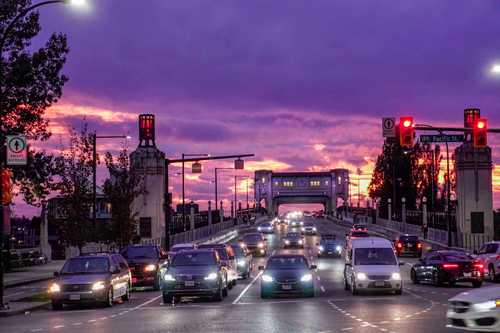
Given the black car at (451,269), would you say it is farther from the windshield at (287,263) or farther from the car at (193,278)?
the car at (193,278)

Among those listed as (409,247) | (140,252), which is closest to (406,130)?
(140,252)

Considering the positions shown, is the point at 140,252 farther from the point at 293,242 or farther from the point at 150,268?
the point at 293,242

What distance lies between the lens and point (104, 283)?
91.5 feet

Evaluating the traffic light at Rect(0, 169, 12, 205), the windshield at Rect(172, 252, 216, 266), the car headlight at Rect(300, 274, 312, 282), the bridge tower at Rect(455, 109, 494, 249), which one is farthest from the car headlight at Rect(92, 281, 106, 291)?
the bridge tower at Rect(455, 109, 494, 249)

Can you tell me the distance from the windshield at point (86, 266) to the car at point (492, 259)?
16.7m

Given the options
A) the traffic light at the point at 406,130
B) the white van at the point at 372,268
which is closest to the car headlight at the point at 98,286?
the white van at the point at 372,268

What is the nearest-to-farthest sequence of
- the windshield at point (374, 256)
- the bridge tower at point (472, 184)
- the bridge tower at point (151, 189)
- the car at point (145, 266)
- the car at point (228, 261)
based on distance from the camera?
the windshield at point (374, 256) < the car at point (228, 261) < the car at point (145, 266) < the bridge tower at point (151, 189) < the bridge tower at point (472, 184)

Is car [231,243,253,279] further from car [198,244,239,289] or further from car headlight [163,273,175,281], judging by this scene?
car headlight [163,273,175,281]

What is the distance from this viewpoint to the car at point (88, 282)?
2769cm

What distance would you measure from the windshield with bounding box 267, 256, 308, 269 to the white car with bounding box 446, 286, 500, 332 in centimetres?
1527

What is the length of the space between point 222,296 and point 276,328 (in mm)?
10645

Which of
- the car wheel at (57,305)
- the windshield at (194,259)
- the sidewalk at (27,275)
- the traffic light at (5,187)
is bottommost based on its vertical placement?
the sidewalk at (27,275)

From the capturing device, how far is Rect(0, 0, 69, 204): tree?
158ft

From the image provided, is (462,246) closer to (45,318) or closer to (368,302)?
(368,302)
